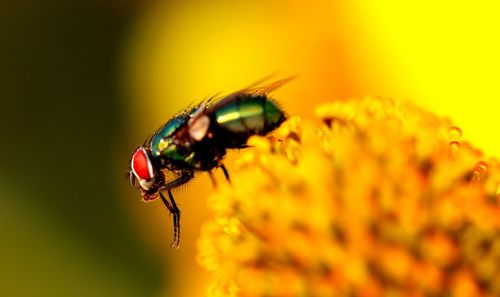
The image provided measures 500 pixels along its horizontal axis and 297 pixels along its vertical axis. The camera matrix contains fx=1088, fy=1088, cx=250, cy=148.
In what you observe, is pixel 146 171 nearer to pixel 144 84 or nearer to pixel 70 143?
pixel 144 84

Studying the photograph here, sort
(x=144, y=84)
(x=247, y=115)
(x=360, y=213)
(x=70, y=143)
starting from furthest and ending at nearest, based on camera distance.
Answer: (x=70, y=143) < (x=144, y=84) < (x=247, y=115) < (x=360, y=213)

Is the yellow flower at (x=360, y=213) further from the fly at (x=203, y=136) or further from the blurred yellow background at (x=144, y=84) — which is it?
the blurred yellow background at (x=144, y=84)

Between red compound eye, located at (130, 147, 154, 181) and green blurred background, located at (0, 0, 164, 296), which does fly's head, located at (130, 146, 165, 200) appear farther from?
green blurred background, located at (0, 0, 164, 296)

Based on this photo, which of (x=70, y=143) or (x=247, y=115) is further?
(x=70, y=143)

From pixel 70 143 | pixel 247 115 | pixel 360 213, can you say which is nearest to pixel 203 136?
pixel 247 115

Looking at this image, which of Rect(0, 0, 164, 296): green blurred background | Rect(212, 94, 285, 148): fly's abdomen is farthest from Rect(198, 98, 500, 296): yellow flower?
Rect(0, 0, 164, 296): green blurred background

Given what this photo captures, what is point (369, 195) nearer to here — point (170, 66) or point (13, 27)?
point (170, 66)

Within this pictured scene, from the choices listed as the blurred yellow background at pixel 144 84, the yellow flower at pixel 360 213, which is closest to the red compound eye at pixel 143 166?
the yellow flower at pixel 360 213
